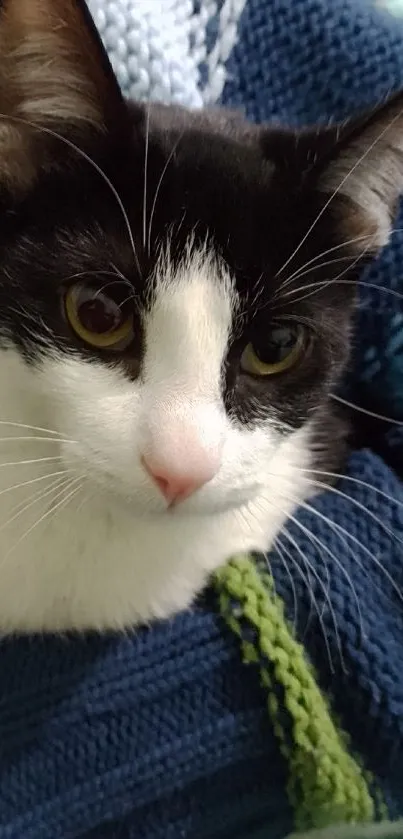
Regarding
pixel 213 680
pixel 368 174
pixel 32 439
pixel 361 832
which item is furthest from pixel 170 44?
pixel 361 832

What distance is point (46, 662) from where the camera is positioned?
737mm

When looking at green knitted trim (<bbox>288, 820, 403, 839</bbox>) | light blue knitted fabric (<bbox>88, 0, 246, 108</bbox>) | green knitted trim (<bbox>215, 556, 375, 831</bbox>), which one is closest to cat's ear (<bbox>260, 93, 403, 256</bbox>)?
light blue knitted fabric (<bbox>88, 0, 246, 108</bbox>)

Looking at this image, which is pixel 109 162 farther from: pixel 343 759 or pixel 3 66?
pixel 343 759

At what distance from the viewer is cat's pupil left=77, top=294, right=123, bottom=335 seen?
62cm

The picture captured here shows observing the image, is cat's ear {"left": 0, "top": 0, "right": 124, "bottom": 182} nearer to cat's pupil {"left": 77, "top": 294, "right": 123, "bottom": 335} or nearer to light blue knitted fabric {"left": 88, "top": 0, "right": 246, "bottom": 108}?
cat's pupil {"left": 77, "top": 294, "right": 123, "bottom": 335}

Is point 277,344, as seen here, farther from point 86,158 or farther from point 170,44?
point 170,44

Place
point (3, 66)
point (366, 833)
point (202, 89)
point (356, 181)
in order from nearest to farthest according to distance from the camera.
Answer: point (3, 66) → point (356, 181) → point (366, 833) → point (202, 89)

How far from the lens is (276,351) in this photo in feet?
2.23

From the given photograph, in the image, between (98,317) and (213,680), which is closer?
(98,317)

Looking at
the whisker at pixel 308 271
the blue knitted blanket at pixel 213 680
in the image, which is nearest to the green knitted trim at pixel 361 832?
the blue knitted blanket at pixel 213 680

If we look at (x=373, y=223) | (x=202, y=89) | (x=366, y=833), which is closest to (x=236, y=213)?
(x=373, y=223)

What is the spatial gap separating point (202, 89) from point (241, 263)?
0.40 m

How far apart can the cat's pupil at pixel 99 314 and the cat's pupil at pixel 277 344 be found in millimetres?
113

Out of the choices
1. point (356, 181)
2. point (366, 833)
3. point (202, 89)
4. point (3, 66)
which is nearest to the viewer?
point (3, 66)
